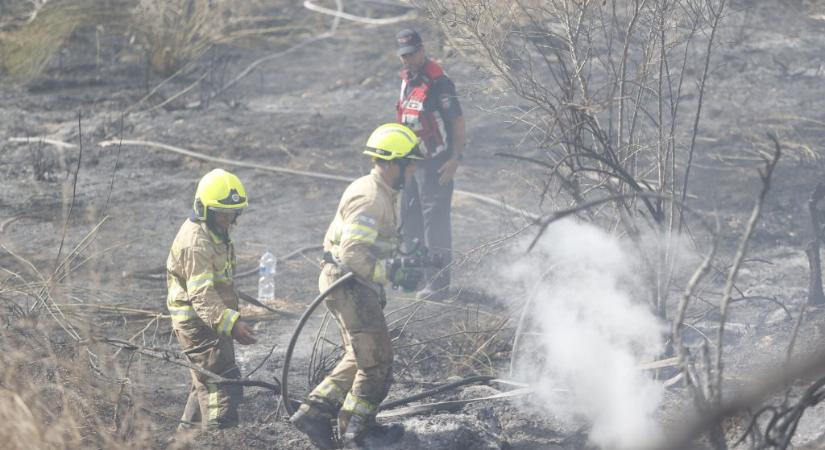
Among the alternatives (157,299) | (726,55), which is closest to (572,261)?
(157,299)

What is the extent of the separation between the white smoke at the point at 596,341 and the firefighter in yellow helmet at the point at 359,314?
38.1 inches

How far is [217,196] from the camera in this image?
220 inches

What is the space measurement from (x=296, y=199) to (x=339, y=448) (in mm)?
5394

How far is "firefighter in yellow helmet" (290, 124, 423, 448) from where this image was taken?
561 centimetres

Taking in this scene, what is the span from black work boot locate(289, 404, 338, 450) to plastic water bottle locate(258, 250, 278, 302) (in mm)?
2744

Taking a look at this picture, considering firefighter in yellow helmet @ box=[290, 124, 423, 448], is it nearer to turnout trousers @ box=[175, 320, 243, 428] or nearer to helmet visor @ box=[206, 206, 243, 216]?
turnout trousers @ box=[175, 320, 243, 428]

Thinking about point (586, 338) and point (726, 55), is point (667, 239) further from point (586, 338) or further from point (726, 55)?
point (726, 55)

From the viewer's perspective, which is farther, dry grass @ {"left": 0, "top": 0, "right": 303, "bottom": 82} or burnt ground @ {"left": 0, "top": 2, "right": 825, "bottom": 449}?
dry grass @ {"left": 0, "top": 0, "right": 303, "bottom": 82}

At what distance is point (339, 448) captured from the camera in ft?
18.7

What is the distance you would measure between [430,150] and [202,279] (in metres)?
3.18

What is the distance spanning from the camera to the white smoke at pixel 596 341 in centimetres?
577

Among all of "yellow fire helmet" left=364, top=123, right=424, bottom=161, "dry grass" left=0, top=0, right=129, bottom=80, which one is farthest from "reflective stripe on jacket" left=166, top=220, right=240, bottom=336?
"dry grass" left=0, top=0, right=129, bottom=80

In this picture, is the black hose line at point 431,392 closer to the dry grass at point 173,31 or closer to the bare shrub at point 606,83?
the bare shrub at point 606,83

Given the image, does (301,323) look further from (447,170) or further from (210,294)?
(447,170)
